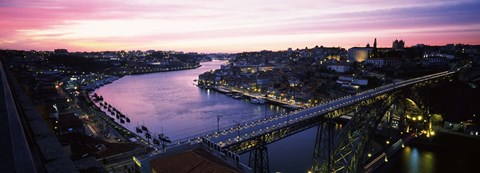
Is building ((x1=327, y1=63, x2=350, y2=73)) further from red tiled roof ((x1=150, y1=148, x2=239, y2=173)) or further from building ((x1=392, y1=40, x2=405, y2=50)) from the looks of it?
red tiled roof ((x1=150, y1=148, x2=239, y2=173))

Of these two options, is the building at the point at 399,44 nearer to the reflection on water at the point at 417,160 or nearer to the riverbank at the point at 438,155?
the riverbank at the point at 438,155

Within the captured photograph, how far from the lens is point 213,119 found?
26.1 meters

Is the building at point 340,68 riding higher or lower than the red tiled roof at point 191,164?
higher

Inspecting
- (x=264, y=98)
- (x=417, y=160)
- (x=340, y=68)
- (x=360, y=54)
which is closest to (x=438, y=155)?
(x=417, y=160)

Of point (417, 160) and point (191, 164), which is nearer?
point (191, 164)

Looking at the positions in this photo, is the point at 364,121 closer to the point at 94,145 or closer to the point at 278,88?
the point at 94,145

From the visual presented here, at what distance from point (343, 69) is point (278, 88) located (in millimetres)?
14738

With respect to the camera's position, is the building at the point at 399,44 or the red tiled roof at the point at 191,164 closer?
the red tiled roof at the point at 191,164

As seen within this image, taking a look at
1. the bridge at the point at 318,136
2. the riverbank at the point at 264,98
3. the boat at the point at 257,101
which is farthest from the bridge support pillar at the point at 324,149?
the boat at the point at 257,101

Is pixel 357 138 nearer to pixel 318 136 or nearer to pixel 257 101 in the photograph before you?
pixel 318 136

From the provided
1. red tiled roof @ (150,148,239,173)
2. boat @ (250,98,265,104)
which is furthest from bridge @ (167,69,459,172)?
boat @ (250,98,265,104)

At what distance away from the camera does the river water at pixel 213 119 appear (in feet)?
51.0

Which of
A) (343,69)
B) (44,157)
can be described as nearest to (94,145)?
(44,157)

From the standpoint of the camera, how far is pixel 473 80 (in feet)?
91.4
